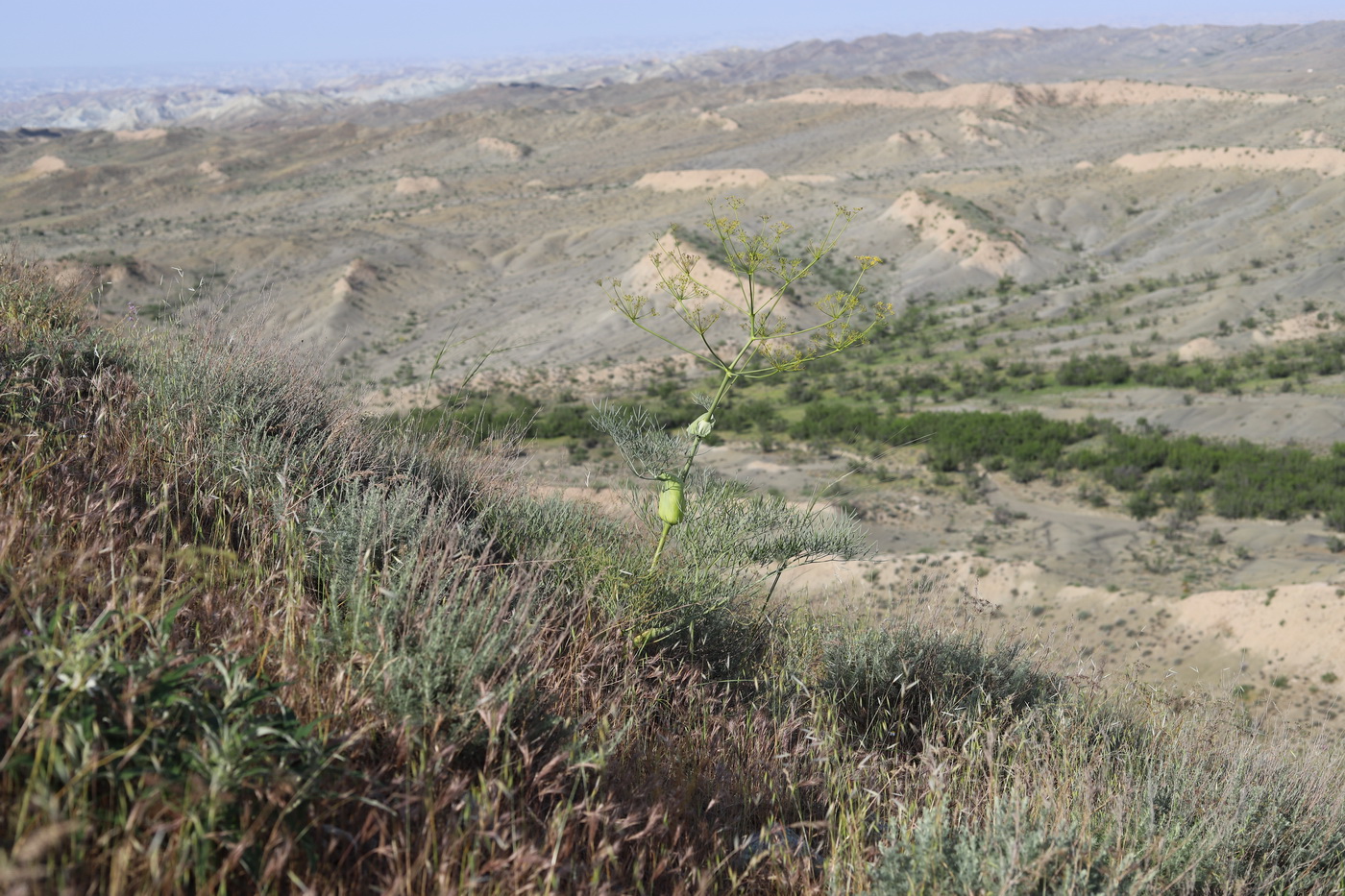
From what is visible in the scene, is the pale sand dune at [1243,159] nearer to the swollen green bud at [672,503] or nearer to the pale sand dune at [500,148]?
the pale sand dune at [500,148]

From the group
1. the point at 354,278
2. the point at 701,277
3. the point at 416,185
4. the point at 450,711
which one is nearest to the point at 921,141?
the point at 416,185

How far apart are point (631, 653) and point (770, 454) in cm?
2255

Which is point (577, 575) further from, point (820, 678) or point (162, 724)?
point (162, 724)

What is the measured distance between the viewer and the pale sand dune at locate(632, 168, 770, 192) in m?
61.8

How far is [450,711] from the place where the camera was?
79.7 inches

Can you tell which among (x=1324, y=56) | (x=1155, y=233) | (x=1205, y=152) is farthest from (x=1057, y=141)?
(x=1324, y=56)

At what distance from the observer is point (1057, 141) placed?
7906 cm

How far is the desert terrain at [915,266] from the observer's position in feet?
43.4

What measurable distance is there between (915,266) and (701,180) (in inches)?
932

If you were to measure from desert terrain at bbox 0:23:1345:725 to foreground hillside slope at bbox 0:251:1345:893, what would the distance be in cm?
64

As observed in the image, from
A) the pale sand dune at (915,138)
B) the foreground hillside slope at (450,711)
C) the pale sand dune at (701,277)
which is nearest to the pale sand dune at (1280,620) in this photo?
the foreground hillside slope at (450,711)

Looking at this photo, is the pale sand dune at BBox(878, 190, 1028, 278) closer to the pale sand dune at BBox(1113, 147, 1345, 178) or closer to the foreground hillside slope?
the pale sand dune at BBox(1113, 147, 1345, 178)

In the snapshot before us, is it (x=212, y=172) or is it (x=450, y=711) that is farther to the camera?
(x=212, y=172)

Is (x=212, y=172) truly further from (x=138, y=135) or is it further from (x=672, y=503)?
(x=672, y=503)
